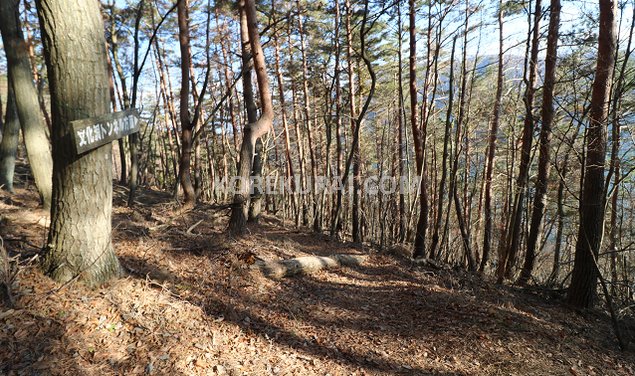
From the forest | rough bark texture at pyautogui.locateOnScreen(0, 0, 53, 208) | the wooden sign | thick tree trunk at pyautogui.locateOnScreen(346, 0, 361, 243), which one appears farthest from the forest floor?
thick tree trunk at pyautogui.locateOnScreen(346, 0, 361, 243)

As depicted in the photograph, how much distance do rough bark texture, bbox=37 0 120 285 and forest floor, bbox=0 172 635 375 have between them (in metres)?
0.22

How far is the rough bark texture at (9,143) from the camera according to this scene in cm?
570

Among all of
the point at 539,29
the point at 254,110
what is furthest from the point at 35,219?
the point at 539,29

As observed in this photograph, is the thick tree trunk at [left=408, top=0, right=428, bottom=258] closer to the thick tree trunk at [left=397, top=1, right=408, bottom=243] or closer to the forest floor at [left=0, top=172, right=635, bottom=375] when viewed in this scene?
the thick tree trunk at [left=397, top=1, right=408, bottom=243]

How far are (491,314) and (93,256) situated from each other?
516 centimetres

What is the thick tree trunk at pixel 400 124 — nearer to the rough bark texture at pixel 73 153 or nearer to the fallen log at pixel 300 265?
the fallen log at pixel 300 265

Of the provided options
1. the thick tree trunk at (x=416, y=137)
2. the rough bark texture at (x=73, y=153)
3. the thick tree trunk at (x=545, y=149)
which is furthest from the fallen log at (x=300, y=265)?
the thick tree trunk at (x=545, y=149)

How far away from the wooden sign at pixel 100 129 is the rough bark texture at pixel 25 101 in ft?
8.88

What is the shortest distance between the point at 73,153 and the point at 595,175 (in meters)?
6.93

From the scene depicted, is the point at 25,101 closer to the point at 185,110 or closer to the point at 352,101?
the point at 185,110

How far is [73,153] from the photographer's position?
2.60 metres

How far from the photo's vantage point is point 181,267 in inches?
171

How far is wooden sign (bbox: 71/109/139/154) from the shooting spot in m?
2.49

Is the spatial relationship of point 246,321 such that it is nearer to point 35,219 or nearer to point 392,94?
point 35,219
